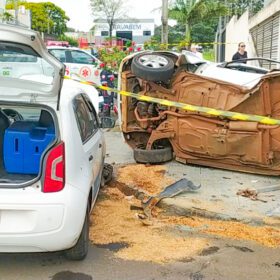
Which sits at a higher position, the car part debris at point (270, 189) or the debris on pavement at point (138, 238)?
the car part debris at point (270, 189)

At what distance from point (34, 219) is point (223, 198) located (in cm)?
290

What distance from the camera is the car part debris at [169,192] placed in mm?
5598

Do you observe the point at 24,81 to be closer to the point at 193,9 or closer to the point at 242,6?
the point at 193,9

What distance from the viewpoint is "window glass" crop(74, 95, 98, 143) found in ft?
14.5

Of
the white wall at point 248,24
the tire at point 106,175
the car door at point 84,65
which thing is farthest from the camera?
the car door at point 84,65

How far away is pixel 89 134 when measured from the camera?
4.83 meters

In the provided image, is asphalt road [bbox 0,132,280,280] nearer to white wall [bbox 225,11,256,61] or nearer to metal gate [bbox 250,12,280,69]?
metal gate [bbox 250,12,280,69]

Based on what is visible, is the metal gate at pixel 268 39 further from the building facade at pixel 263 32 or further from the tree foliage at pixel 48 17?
the tree foliage at pixel 48 17

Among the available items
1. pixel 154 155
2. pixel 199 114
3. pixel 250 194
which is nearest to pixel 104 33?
pixel 154 155

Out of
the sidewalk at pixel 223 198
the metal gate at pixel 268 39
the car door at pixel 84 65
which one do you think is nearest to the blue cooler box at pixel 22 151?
the sidewalk at pixel 223 198

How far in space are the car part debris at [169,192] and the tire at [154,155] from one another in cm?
114

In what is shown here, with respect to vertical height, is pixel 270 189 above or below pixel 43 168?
below

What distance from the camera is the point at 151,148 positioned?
7.55 m

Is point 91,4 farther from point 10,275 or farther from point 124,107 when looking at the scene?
point 10,275
